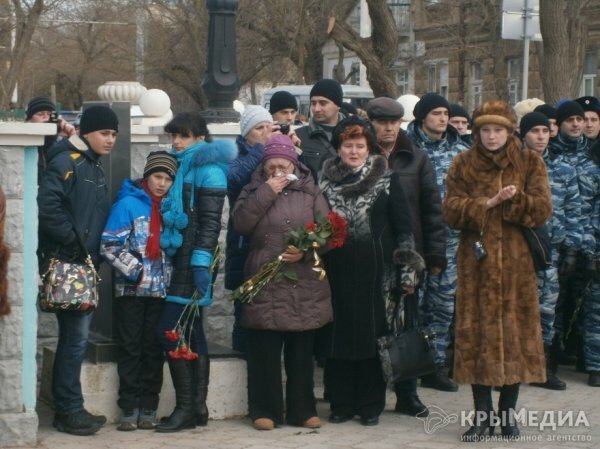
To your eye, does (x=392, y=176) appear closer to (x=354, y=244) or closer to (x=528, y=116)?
(x=354, y=244)

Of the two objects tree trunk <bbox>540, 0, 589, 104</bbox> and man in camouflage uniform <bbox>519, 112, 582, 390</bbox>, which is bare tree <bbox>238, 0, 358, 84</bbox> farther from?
man in camouflage uniform <bbox>519, 112, 582, 390</bbox>

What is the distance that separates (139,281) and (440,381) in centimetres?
267

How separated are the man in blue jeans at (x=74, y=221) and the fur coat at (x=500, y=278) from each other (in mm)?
2083

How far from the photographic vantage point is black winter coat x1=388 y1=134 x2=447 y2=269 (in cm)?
884

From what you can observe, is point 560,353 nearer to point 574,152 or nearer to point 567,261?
point 567,261

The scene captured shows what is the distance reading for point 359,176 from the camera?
824 centimetres

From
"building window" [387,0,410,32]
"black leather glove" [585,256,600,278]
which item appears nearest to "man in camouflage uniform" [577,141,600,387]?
"black leather glove" [585,256,600,278]

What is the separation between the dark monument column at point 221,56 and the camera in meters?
11.2

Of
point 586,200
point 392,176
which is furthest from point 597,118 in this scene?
point 392,176

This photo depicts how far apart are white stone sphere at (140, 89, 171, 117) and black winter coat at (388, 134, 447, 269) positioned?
4075 mm

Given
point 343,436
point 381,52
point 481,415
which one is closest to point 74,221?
point 343,436

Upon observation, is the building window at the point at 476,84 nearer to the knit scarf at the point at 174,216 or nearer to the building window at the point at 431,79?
the building window at the point at 431,79

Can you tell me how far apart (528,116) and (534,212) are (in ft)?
6.64

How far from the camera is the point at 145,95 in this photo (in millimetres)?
12617
